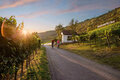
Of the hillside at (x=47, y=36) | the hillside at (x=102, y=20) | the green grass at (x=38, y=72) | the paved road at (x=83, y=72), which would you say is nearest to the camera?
the paved road at (x=83, y=72)

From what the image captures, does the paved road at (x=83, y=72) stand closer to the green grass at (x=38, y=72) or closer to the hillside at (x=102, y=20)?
the green grass at (x=38, y=72)

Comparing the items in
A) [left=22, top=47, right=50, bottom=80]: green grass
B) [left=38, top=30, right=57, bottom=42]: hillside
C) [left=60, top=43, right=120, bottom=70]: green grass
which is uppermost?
[left=38, top=30, right=57, bottom=42]: hillside

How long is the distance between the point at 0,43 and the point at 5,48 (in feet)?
1.44

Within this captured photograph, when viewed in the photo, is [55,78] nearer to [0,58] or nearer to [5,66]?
[5,66]

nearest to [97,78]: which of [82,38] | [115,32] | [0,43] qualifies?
[0,43]

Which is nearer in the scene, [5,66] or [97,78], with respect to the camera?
[5,66]

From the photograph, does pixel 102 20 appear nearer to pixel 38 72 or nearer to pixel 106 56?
pixel 106 56

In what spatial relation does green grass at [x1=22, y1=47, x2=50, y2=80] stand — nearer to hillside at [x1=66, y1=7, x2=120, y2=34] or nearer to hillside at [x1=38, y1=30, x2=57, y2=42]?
hillside at [x1=66, y1=7, x2=120, y2=34]

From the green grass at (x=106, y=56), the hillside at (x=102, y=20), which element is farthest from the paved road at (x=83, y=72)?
the hillside at (x=102, y=20)

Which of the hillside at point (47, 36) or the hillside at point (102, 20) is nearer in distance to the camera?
the hillside at point (102, 20)

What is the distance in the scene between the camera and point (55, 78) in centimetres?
530

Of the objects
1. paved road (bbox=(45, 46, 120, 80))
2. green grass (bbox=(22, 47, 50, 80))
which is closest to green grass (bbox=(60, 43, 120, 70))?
paved road (bbox=(45, 46, 120, 80))

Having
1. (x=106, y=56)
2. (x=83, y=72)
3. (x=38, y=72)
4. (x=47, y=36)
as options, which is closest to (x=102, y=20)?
(x=106, y=56)


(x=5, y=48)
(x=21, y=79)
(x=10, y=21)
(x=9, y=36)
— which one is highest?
(x=10, y=21)
